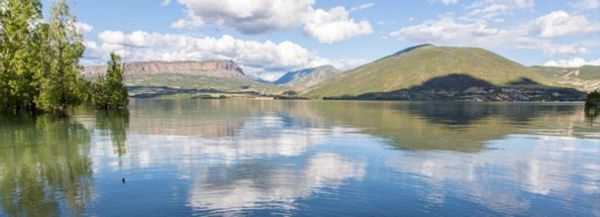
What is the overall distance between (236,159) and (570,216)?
95.9ft

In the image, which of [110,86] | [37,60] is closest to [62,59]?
[37,60]

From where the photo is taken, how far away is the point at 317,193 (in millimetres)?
29875

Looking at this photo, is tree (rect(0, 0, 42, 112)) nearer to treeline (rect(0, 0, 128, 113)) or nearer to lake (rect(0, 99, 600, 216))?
treeline (rect(0, 0, 128, 113))

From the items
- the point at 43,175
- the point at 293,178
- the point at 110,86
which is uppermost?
the point at 110,86

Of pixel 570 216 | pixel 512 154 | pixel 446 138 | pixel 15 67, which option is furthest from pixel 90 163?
pixel 15 67

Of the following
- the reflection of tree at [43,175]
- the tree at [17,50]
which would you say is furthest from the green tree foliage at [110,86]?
the reflection of tree at [43,175]

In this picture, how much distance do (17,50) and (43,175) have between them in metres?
81.4

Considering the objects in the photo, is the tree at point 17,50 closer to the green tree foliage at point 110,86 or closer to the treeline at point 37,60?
the treeline at point 37,60

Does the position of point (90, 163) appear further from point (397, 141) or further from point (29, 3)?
point (29, 3)

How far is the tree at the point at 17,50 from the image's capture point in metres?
100

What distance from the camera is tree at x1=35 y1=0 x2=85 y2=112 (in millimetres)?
109938

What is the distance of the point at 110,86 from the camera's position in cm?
16650

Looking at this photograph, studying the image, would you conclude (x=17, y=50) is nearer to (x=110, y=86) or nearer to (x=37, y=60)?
(x=37, y=60)

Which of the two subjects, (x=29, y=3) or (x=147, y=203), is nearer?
(x=147, y=203)
